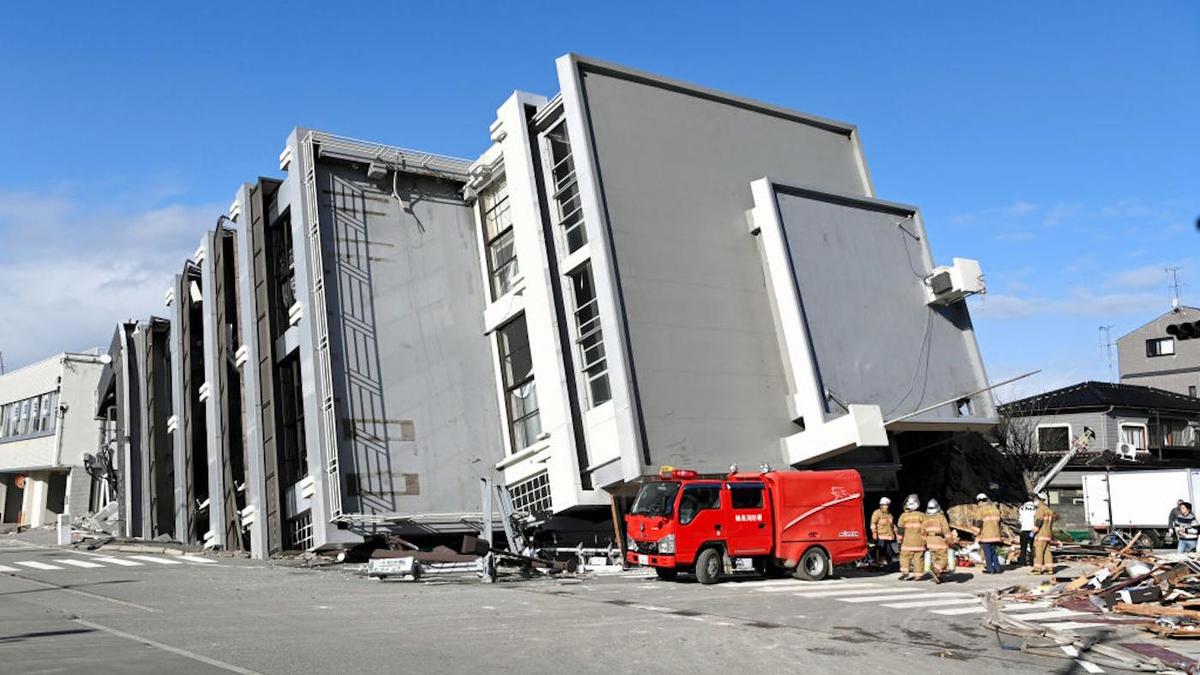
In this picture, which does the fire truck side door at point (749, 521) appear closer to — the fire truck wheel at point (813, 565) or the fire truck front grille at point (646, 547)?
the fire truck wheel at point (813, 565)

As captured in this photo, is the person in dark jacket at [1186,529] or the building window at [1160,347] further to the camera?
the building window at [1160,347]

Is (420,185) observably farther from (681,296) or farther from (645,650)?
(645,650)

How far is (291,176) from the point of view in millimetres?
28531

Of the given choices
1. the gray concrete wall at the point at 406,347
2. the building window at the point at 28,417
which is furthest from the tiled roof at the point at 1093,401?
the building window at the point at 28,417

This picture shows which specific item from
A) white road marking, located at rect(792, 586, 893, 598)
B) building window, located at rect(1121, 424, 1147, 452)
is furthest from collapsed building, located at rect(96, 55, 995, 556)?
building window, located at rect(1121, 424, 1147, 452)

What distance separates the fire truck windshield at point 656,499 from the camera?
19.8 m

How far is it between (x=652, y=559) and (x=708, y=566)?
3.51ft

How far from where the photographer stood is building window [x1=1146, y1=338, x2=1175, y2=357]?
219ft

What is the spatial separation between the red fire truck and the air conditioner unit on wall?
8.84 metres

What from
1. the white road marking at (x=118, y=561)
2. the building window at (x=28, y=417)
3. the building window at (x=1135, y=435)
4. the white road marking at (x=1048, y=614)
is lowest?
the white road marking at (x=1048, y=614)

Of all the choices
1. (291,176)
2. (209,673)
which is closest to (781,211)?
(291,176)

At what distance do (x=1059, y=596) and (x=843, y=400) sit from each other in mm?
9528

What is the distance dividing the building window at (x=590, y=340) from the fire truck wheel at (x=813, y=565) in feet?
20.9

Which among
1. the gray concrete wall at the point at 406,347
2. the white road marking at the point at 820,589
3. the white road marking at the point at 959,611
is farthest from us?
the gray concrete wall at the point at 406,347
